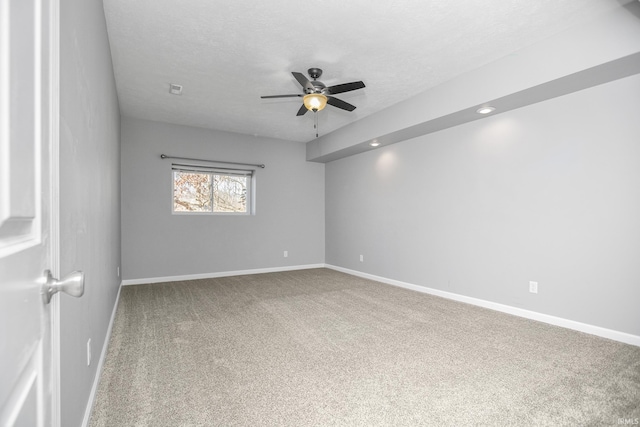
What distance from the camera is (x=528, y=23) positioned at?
2.57 meters

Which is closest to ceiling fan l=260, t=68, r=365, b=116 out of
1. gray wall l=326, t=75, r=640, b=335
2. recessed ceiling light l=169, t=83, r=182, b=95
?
recessed ceiling light l=169, t=83, r=182, b=95

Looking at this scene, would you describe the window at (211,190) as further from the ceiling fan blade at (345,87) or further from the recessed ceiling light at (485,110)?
the recessed ceiling light at (485,110)

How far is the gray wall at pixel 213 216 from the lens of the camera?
4988 millimetres

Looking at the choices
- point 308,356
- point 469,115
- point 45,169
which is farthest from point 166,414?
point 469,115

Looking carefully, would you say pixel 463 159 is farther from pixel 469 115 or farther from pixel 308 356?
pixel 308 356

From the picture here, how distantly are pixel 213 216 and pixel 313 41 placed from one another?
374cm

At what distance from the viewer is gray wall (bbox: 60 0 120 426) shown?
1223 millimetres

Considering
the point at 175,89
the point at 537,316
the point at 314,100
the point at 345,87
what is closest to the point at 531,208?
the point at 537,316

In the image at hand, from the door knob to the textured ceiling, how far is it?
93.4 inches

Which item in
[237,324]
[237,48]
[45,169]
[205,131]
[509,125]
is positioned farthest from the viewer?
[205,131]

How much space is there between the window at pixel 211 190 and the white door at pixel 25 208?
16.8ft

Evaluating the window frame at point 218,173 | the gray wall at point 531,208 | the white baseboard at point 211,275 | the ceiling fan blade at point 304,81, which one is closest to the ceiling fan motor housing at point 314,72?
the ceiling fan blade at point 304,81

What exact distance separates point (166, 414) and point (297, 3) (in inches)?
111

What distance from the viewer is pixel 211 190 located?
19.0 ft
